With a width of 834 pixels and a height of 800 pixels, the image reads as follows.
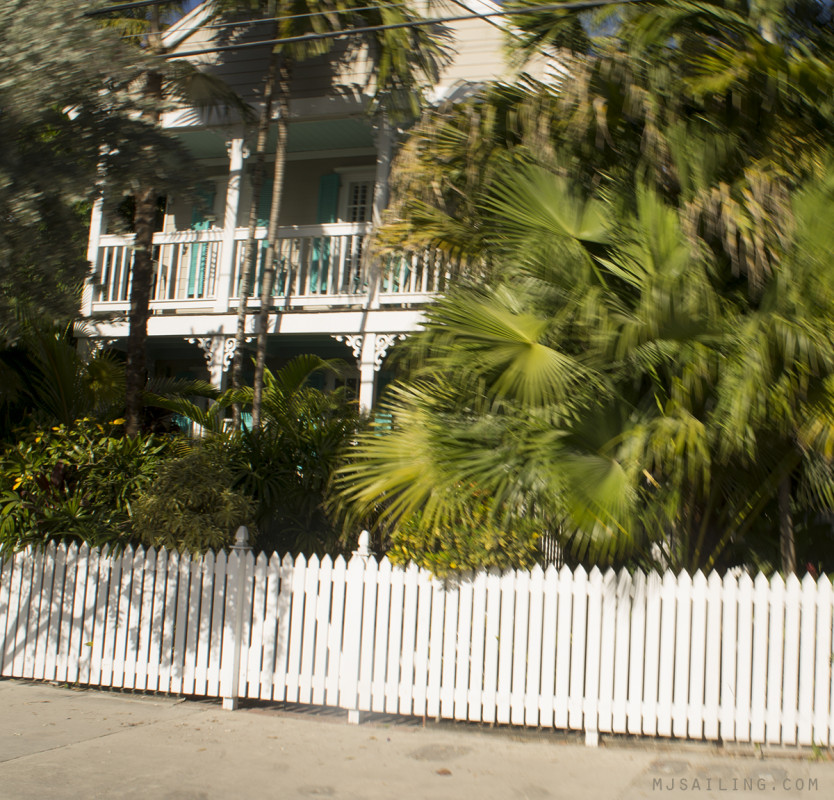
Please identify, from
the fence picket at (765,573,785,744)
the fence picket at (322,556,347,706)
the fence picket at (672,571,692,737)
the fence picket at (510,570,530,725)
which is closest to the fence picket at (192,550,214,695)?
the fence picket at (322,556,347,706)

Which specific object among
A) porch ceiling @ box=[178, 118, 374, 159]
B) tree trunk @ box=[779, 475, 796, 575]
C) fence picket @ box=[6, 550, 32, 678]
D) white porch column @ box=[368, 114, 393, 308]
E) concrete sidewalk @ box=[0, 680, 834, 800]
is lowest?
concrete sidewalk @ box=[0, 680, 834, 800]

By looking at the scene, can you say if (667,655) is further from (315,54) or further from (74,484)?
(315,54)

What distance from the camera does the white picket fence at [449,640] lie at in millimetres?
5527

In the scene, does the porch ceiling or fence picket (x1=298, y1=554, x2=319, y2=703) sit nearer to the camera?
fence picket (x1=298, y1=554, x2=319, y2=703)

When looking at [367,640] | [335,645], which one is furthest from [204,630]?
[367,640]

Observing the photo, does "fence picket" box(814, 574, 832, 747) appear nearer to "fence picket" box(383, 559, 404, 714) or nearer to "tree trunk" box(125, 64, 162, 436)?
"fence picket" box(383, 559, 404, 714)

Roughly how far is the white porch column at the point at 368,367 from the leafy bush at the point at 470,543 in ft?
14.7

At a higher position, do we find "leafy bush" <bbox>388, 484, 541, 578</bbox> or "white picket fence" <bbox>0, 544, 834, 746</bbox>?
"leafy bush" <bbox>388, 484, 541, 578</bbox>

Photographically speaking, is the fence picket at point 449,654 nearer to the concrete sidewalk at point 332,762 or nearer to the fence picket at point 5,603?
the concrete sidewalk at point 332,762

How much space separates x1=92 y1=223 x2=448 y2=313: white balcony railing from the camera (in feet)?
36.8

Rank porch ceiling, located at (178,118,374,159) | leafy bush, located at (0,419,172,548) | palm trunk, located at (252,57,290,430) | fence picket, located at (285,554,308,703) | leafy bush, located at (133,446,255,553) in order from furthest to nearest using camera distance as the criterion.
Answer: porch ceiling, located at (178,118,374,159) → palm trunk, located at (252,57,290,430) → leafy bush, located at (0,419,172,548) → leafy bush, located at (133,446,255,553) → fence picket, located at (285,554,308,703)

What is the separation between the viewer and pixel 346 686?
6191mm

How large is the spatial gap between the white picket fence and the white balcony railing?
5143 mm

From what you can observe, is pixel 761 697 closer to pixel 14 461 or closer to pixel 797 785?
pixel 797 785
